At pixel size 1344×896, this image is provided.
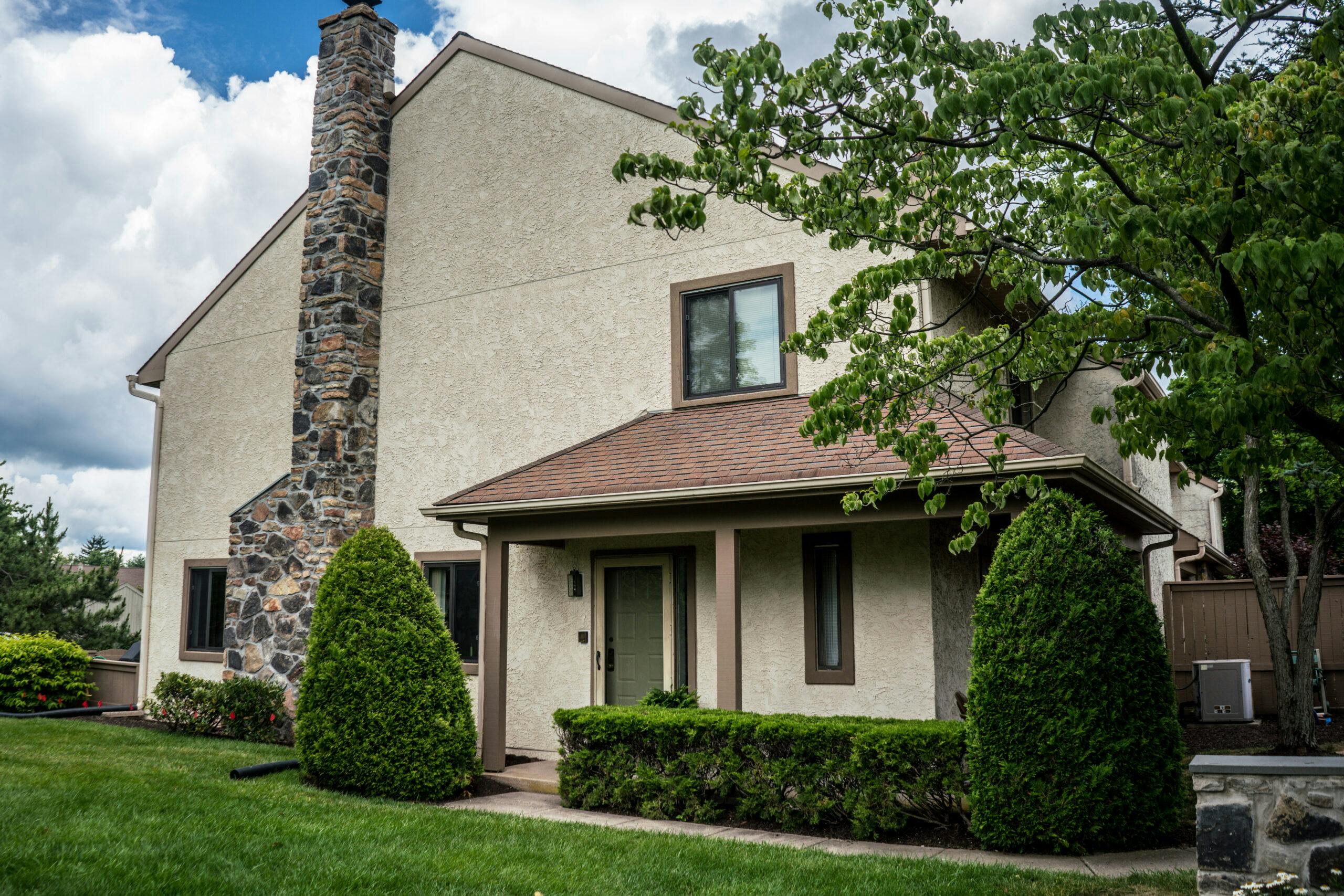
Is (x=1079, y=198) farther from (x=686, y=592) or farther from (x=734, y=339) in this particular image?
(x=686, y=592)

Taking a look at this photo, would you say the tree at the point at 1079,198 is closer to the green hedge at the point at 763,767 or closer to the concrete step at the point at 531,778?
the green hedge at the point at 763,767

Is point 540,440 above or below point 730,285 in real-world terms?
below

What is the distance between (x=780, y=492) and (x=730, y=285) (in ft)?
10.7

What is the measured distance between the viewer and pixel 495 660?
33.8ft

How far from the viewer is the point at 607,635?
1109 centimetres

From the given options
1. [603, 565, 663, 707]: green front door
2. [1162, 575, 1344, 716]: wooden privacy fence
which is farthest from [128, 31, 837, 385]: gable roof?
[1162, 575, 1344, 716]: wooden privacy fence

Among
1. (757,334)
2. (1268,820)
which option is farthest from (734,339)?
(1268,820)

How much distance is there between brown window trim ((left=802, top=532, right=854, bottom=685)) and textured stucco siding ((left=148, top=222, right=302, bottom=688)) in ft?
26.5

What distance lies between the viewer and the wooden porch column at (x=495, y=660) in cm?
1031

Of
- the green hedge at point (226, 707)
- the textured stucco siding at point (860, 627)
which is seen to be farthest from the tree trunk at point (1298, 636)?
the green hedge at point (226, 707)

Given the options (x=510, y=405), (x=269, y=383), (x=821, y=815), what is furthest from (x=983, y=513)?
(x=269, y=383)

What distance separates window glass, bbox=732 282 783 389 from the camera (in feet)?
35.7

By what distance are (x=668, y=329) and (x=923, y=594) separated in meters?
4.13

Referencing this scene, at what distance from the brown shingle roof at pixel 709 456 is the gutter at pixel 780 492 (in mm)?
67
